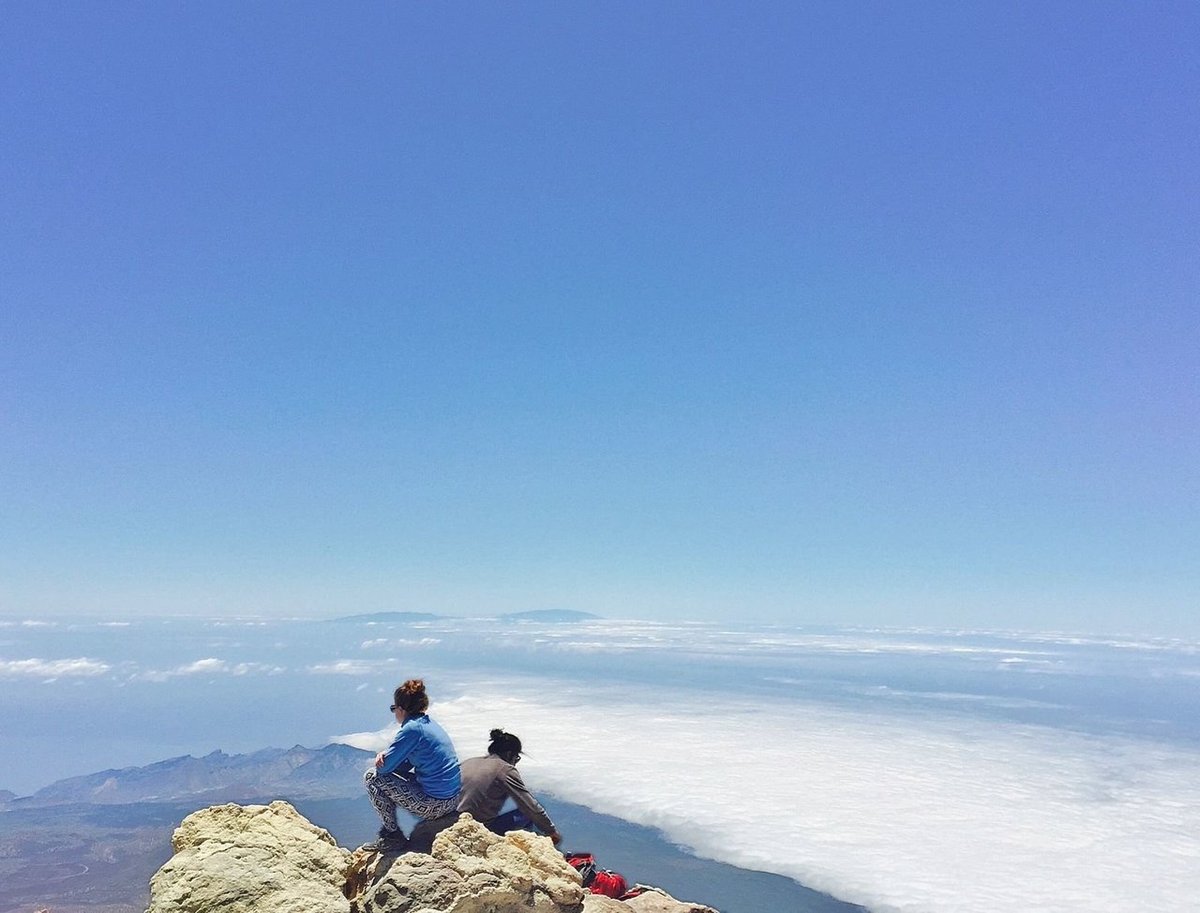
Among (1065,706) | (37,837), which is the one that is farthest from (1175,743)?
(37,837)

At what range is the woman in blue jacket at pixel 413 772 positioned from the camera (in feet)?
23.4

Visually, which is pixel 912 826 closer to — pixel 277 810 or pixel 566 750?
pixel 566 750

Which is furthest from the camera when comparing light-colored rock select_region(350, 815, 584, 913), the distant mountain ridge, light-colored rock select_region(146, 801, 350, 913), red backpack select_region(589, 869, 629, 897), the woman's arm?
the distant mountain ridge

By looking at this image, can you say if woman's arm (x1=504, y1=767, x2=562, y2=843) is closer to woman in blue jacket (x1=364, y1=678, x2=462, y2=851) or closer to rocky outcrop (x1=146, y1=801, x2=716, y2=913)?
rocky outcrop (x1=146, y1=801, x2=716, y2=913)

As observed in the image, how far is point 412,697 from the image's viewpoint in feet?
23.5

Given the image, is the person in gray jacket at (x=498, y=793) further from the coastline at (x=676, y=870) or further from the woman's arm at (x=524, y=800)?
the coastline at (x=676, y=870)

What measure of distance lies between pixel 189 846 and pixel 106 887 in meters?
103

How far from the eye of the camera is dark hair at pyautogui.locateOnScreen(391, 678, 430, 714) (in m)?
7.11

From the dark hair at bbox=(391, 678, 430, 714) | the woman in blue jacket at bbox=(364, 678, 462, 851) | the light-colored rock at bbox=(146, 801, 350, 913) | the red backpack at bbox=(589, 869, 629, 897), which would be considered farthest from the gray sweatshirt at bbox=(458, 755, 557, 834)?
the light-colored rock at bbox=(146, 801, 350, 913)

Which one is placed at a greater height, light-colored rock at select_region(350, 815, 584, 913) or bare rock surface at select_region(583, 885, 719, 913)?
light-colored rock at select_region(350, 815, 584, 913)

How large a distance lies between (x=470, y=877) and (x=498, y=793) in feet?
4.88

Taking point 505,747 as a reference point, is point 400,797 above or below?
below

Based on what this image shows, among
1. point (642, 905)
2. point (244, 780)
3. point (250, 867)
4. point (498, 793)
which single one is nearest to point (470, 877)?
point (498, 793)

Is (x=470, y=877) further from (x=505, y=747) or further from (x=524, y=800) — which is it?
(x=505, y=747)
